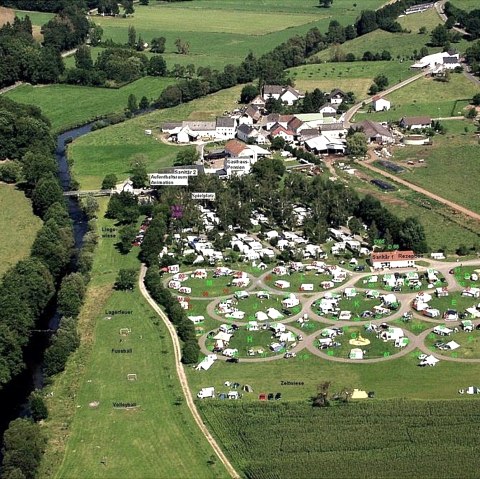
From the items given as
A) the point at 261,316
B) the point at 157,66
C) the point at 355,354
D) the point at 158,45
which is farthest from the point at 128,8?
the point at 355,354

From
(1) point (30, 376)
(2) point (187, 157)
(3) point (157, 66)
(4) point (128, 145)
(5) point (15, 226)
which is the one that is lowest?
(1) point (30, 376)

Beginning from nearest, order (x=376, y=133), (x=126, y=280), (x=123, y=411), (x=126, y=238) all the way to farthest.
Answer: (x=123, y=411)
(x=126, y=280)
(x=126, y=238)
(x=376, y=133)

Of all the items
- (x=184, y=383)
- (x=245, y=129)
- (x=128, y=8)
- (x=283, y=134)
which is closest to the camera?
(x=184, y=383)

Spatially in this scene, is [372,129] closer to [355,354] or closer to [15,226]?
[15,226]

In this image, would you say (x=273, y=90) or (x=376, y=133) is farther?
(x=273, y=90)

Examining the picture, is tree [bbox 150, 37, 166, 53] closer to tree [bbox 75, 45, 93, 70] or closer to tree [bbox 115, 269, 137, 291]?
tree [bbox 75, 45, 93, 70]

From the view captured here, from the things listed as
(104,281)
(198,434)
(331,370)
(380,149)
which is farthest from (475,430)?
(380,149)

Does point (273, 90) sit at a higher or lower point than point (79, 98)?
higher

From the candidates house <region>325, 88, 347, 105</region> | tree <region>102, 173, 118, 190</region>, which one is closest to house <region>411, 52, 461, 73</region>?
house <region>325, 88, 347, 105</region>
